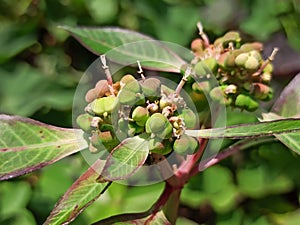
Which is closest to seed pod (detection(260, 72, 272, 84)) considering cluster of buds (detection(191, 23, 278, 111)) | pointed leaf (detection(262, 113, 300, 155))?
cluster of buds (detection(191, 23, 278, 111))

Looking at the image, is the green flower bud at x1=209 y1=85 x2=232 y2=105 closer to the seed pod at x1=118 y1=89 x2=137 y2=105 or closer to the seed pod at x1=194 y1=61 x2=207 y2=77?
the seed pod at x1=194 y1=61 x2=207 y2=77

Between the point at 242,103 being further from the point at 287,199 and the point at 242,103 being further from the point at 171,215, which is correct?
the point at 287,199

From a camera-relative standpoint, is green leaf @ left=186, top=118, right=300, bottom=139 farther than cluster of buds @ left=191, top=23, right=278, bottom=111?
No

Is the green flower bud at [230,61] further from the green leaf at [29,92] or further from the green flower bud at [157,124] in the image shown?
the green leaf at [29,92]

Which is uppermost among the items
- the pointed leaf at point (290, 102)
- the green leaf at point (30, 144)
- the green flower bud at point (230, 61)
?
the green flower bud at point (230, 61)

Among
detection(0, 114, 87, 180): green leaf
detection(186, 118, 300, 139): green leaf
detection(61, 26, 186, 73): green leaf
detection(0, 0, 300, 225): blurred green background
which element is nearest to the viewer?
detection(186, 118, 300, 139): green leaf

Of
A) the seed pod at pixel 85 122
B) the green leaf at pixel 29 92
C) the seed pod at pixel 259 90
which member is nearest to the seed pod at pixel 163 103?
the seed pod at pixel 85 122
